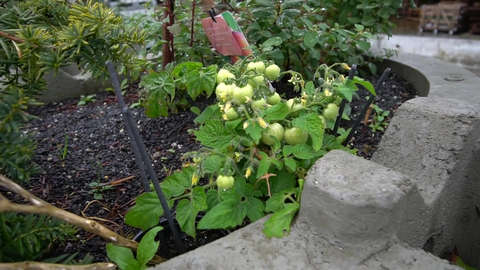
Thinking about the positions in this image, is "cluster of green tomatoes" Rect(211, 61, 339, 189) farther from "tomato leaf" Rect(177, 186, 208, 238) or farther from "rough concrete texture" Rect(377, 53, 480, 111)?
"rough concrete texture" Rect(377, 53, 480, 111)

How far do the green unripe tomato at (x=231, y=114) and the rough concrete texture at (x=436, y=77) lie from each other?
1019mm

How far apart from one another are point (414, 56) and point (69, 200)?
2.33m

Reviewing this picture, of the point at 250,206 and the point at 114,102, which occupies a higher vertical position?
the point at 250,206

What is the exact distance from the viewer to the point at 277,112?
3.54ft

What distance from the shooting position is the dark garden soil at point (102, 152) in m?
1.36

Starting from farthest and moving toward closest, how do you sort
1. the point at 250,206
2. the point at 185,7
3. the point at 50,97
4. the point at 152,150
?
1. the point at 50,97
2. the point at 185,7
3. the point at 152,150
4. the point at 250,206

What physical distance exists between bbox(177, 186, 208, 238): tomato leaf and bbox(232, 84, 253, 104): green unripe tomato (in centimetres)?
26

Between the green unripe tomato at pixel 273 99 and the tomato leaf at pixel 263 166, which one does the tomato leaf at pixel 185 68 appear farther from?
the tomato leaf at pixel 263 166

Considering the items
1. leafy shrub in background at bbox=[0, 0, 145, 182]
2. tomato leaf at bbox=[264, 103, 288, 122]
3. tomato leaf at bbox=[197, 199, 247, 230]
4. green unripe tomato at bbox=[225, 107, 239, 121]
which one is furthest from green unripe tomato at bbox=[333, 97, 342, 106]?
leafy shrub in background at bbox=[0, 0, 145, 182]

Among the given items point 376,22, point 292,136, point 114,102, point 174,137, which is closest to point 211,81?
point 292,136

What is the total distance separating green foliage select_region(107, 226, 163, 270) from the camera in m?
0.91

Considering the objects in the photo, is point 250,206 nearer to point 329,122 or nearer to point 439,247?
point 329,122

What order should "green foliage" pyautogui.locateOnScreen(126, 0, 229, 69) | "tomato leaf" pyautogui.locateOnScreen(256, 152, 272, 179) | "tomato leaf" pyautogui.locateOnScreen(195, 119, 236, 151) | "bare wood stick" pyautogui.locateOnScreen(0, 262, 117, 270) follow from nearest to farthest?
"bare wood stick" pyautogui.locateOnScreen(0, 262, 117, 270) → "tomato leaf" pyautogui.locateOnScreen(256, 152, 272, 179) → "tomato leaf" pyautogui.locateOnScreen(195, 119, 236, 151) → "green foliage" pyautogui.locateOnScreen(126, 0, 229, 69)

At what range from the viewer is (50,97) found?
2537 mm
